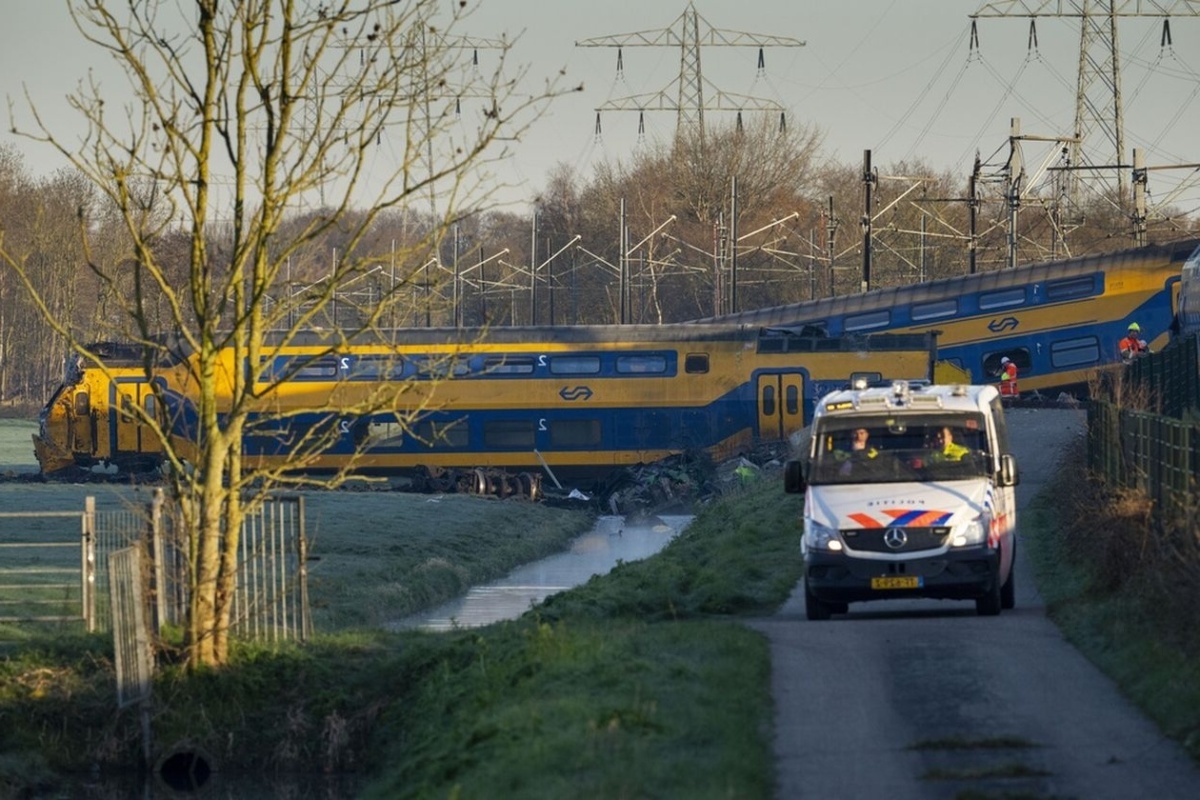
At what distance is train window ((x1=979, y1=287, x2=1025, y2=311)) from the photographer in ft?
177

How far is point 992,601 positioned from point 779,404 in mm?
35934

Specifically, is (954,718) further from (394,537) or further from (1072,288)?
(1072,288)

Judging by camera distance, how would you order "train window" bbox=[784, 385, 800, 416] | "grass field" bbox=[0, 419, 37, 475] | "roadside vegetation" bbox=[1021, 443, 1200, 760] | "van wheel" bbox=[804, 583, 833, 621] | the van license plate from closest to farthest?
"roadside vegetation" bbox=[1021, 443, 1200, 760]
the van license plate
"van wheel" bbox=[804, 583, 833, 621]
"train window" bbox=[784, 385, 800, 416]
"grass field" bbox=[0, 419, 37, 475]

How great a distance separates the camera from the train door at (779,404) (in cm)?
5356

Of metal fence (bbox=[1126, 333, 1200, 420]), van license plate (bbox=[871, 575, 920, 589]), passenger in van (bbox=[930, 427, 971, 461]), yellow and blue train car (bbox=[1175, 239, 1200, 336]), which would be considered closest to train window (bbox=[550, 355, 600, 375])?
yellow and blue train car (bbox=[1175, 239, 1200, 336])

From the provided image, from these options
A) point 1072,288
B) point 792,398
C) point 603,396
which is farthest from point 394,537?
point 1072,288

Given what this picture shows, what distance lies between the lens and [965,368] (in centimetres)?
5469

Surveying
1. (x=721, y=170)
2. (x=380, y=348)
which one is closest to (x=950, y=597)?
(x=380, y=348)

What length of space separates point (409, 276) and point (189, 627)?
12.7 feet

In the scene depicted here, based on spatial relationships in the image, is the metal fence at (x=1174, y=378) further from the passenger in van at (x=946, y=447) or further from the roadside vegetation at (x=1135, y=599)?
the passenger in van at (x=946, y=447)

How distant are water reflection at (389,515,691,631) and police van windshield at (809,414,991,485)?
5.67 meters

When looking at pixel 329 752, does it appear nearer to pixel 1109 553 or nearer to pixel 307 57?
pixel 307 57

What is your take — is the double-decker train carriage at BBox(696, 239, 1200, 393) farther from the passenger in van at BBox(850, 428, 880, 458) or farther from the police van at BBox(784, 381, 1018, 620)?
the passenger in van at BBox(850, 428, 880, 458)

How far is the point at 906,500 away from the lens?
17.9m
